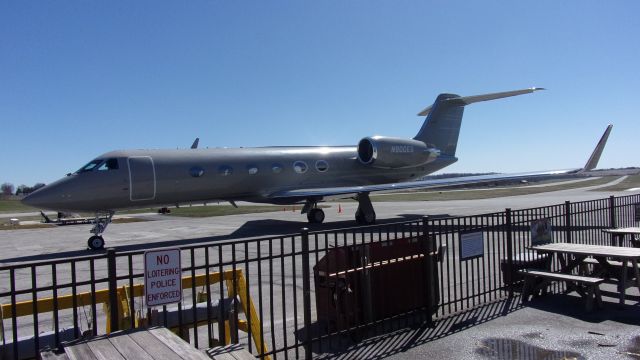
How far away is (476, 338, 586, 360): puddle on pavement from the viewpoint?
5.20 m

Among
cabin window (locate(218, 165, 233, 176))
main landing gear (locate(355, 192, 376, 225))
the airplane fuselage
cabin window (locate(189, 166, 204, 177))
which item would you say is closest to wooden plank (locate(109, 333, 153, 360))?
the airplane fuselage

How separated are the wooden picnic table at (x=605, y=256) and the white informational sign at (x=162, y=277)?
5.54m

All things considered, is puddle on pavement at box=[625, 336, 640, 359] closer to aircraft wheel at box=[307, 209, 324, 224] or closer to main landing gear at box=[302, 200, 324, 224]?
main landing gear at box=[302, 200, 324, 224]

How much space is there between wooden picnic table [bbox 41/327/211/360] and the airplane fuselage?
12.8 m

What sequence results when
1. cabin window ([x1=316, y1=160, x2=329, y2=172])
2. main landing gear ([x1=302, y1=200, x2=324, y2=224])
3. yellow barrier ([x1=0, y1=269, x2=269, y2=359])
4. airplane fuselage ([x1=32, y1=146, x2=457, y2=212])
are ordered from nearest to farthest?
yellow barrier ([x1=0, y1=269, x2=269, y2=359]) → airplane fuselage ([x1=32, y1=146, x2=457, y2=212]) → main landing gear ([x1=302, y1=200, x2=324, y2=224]) → cabin window ([x1=316, y1=160, x2=329, y2=172])

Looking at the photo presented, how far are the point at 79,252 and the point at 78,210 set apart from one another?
1.40 m

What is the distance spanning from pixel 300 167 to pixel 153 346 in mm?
17783

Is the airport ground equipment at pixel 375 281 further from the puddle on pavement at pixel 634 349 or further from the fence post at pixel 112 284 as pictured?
the fence post at pixel 112 284

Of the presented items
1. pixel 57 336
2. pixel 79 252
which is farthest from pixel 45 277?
pixel 57 336

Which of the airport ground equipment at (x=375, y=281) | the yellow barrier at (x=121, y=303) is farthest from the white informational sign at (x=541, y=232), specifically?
the yellow barrier at (x=121, y=303)

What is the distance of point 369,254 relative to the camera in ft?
21.1

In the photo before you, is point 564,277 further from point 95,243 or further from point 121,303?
Result: point 95,243

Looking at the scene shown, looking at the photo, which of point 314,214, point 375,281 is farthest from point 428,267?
point 314,214

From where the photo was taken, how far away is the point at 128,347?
11.7 ft
